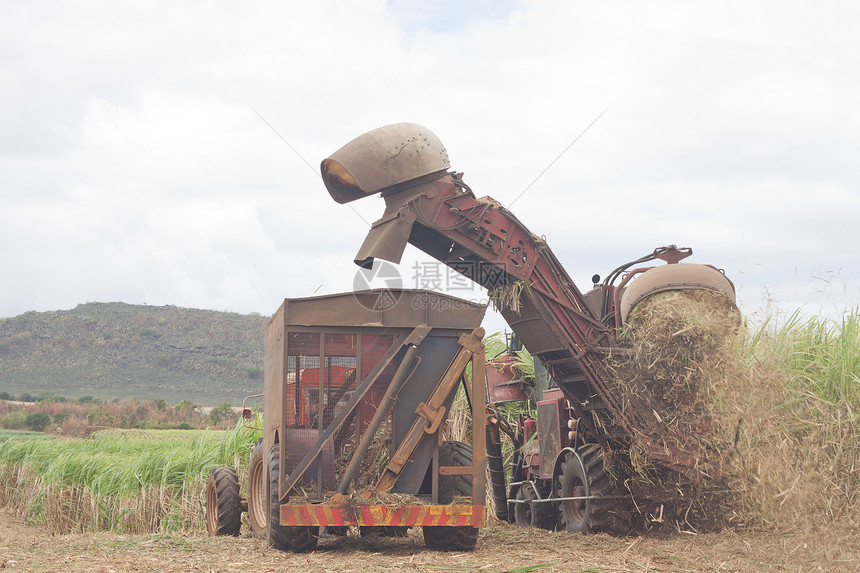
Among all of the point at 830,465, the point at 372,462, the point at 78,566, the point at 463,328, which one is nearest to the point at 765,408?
the point at 830,465

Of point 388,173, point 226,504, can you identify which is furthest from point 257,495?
point 388,173

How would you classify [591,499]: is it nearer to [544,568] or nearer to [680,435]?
[680,435]

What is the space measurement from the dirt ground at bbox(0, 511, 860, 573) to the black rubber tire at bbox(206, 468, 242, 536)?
0.86 meters

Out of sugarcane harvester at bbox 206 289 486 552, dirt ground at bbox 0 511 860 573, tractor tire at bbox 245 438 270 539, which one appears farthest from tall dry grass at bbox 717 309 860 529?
tractor tire at bbox 245 438 270 539

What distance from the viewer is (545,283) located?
31.3 feet

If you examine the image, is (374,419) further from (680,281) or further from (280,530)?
(680,281)

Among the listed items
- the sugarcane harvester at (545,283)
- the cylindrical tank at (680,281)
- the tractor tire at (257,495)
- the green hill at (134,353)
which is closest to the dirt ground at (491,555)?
the tractor tire at (257,495)

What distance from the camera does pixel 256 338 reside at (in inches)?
3184

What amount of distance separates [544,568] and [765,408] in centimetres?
315

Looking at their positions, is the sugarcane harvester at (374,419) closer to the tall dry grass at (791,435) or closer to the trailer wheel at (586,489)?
the trailer wheel at (586,489)

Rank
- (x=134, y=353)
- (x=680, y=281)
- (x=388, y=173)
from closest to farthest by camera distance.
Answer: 1. (x=680, y=281)
2. (x=388, y=173)
3. (x=134, y=353)

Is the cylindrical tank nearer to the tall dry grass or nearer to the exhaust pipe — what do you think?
the tall dry grass

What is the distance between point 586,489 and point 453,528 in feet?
6.63

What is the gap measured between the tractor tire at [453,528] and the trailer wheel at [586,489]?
1.86 metres
